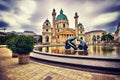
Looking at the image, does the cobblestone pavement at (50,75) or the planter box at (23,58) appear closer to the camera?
the cobblestone pavement at (50,75)

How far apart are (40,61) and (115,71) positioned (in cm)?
556

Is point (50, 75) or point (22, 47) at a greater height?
point (22, 47)

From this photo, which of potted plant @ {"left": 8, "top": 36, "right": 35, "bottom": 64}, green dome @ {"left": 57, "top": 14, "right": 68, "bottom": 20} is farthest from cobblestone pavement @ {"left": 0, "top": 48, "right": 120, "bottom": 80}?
green dome @ {"left": 57, "top": 14, "right": 68, "bottom": 20}

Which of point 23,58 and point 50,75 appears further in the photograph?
point 23,58

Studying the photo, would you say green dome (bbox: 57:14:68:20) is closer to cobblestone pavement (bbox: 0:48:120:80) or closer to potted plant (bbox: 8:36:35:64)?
potted plant (bbox: 8:36:35:64)

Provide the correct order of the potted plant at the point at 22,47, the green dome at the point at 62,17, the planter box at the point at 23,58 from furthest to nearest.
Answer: the green dome at the point at 62,17
the planter box at the point at 23,58
the potted plant at the point at 22,47

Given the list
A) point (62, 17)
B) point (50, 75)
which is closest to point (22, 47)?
→ point (50, 75)

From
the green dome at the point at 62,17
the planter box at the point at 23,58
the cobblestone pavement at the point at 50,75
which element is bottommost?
the cobblestone pavement at the point at 50,75

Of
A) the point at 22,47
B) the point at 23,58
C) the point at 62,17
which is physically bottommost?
the point at 23,58

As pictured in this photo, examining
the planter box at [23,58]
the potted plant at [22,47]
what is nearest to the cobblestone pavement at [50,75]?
the planter box at [23,58]

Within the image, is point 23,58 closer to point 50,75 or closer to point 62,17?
point 50,75

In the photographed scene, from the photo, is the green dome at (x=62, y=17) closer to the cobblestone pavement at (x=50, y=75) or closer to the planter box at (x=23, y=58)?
the planter box at (x=23, y=58)

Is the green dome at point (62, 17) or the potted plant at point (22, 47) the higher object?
the green dome at point (62, 17)

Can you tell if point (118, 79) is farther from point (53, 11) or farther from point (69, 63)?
point (53, 11)
